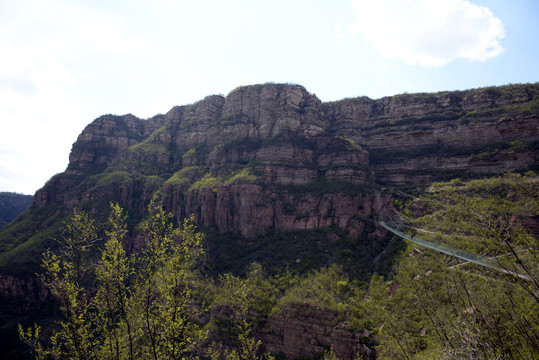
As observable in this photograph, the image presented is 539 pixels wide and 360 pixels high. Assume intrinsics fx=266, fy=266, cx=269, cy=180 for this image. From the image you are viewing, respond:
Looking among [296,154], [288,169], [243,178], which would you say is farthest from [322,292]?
Answer: [296,154]

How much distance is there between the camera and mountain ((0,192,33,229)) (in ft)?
418

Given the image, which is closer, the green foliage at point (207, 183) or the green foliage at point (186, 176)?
the green foliage at point (207, 183)

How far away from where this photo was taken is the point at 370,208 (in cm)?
5609

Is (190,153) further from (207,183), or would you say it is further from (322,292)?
(322,292)

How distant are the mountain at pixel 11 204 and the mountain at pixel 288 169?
75.9 m

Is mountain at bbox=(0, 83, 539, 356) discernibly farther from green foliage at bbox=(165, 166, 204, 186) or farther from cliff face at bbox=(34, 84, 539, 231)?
green foliage at bbox=(165, 166, 204, 186)

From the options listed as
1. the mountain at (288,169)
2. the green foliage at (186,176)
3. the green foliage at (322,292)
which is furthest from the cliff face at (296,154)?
the green foliage at (322,292)

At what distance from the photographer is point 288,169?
69750 mm

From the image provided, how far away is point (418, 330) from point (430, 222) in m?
21.7

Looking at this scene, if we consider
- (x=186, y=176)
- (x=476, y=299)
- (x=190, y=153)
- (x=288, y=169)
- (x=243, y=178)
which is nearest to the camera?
(x=476, y=299)

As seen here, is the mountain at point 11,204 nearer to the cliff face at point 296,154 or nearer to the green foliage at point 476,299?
the cliff face at point 296,154

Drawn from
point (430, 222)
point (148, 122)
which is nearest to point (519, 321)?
point (430, 222)

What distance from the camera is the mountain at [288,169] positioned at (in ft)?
176

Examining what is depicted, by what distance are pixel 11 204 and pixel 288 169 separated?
152 meters
